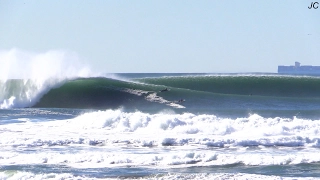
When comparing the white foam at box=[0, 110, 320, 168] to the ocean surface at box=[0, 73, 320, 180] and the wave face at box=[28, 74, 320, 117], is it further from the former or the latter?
the wave face at box=[28, 74, 320, 117]

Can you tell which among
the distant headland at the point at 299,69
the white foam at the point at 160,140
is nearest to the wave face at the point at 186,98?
the white foam at the point at 160,140

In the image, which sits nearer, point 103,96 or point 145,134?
point 145,134

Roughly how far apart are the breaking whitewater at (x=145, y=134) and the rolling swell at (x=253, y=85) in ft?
19.0

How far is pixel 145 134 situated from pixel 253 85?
21.7 m

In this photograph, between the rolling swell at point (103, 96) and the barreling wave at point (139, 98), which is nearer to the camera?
the barreling wave at point (139, 98)

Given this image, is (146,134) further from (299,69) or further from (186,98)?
(299,69)

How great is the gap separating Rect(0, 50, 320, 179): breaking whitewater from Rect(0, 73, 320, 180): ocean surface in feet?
0.09

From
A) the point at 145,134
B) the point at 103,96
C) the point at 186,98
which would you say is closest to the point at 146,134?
the point at 145,134

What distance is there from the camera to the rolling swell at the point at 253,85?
133 ft

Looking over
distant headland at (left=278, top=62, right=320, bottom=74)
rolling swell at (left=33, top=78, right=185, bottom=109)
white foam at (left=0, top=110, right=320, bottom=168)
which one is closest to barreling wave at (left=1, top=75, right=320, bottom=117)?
rolling swell at (left=33, top=78, right=185, bottom=109)

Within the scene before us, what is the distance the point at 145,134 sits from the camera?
21781 millimetres

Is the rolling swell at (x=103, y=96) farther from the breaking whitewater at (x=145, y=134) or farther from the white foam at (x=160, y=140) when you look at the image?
the white foam at (x=160, y=140)

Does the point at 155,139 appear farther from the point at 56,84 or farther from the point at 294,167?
the point at 56,84

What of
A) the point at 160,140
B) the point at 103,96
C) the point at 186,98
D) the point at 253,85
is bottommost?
the point at 160,140
